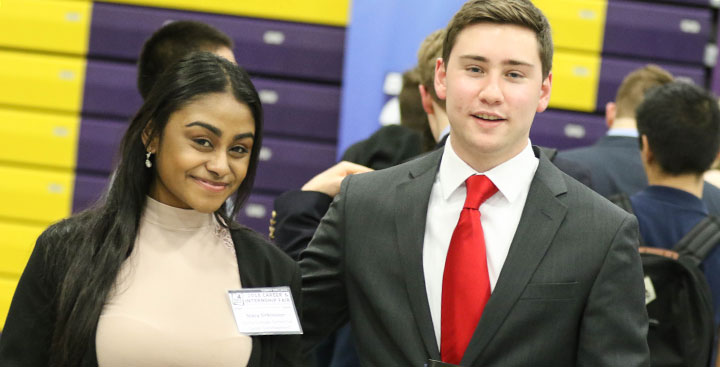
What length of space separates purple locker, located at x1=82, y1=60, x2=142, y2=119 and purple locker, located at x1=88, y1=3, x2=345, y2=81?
0.24 feet

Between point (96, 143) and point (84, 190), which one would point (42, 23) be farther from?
point (84, 190)

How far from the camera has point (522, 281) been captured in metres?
1.78

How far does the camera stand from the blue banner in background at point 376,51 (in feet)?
15.8

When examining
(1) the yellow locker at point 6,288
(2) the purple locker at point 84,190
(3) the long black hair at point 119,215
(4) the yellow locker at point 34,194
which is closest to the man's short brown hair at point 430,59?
(3) the long black hair at point 119,215

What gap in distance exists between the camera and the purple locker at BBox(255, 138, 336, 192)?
493cm

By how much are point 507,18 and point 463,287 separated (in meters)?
0.53

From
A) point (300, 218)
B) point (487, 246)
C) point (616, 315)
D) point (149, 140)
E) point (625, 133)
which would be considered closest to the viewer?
point (616, 315)

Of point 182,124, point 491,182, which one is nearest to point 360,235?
point 491,182

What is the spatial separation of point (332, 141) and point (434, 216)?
123 inches

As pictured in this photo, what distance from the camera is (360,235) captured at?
75.3 inches

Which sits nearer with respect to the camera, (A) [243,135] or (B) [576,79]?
(A) [243,135]

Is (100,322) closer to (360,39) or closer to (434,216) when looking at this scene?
(434,216)

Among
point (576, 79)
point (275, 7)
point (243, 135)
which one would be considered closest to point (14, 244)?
point (275, 7)

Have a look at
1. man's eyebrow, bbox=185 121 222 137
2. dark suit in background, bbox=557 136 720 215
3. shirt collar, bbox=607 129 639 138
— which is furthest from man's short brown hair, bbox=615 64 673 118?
man's eyebrow, bbox=185 121 222 137
